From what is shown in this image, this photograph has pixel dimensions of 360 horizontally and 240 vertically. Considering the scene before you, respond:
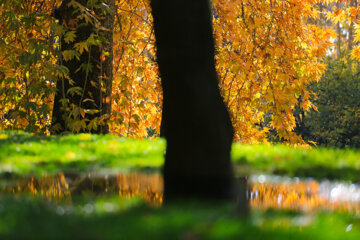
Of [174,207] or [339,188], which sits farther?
[339,188]

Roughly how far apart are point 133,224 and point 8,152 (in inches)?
139

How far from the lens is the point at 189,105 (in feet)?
15.9

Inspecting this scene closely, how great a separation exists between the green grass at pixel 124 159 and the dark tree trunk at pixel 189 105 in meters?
1.04

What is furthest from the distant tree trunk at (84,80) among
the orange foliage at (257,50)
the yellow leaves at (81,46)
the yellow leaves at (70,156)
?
the yellow leaves at (70,156)

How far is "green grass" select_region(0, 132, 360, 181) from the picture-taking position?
19.0 feet

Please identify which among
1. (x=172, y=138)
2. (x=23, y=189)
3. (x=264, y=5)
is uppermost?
(x=264, y=5)

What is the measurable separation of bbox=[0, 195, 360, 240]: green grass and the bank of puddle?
2.65ft

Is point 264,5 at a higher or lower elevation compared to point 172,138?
higher

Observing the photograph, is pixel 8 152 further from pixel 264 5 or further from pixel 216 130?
pixel 264 5

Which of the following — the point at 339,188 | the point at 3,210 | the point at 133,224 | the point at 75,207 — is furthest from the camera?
the point at 339,188

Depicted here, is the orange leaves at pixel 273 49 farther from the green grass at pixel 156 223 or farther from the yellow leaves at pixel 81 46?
the green grass at pixel 156 223

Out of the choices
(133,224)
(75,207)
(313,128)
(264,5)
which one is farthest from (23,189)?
(313,128)

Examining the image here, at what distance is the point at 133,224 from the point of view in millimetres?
3295

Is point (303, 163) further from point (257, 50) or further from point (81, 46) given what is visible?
point (257, 50)
